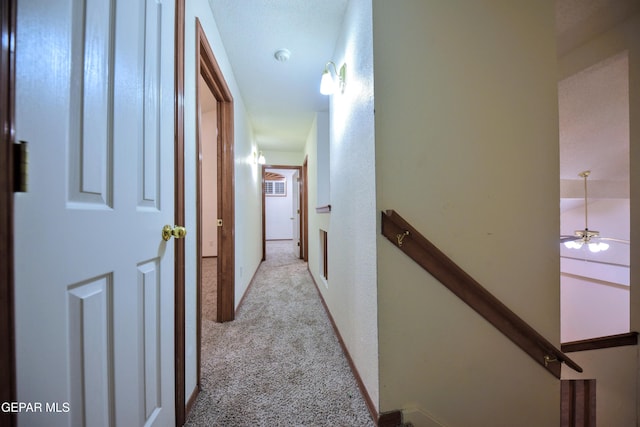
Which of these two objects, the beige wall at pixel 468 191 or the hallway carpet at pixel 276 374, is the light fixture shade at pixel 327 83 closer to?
the beige wall at pixel 468 191

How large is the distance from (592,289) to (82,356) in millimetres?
6643

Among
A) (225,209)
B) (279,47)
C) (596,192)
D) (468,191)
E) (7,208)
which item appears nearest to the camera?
(7,208)

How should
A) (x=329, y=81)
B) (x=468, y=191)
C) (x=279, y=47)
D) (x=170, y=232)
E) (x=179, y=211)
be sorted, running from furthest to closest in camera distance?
(x=279, y=47) → (x=329, y=81) → (x=468, y=191) → (x=179, y=211) → (x=170, y=232)

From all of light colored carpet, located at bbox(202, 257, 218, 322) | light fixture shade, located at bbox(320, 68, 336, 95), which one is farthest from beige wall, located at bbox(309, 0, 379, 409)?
light colored carpet, located at bbox(202, 257, 218, 322)

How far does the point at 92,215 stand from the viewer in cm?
55

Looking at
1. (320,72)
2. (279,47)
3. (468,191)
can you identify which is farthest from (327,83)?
(468,191)

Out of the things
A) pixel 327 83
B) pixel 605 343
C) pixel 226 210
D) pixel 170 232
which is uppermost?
pixel 327 83

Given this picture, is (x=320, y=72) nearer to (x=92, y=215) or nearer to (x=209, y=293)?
(x=92, y=215)

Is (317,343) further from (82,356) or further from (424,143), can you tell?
(424,143)

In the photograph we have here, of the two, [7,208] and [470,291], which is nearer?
[7,208]

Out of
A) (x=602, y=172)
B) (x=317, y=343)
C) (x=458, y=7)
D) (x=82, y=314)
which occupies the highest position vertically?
(x=458, y=7)

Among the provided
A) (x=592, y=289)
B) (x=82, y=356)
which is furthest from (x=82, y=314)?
(x=592, y=289)

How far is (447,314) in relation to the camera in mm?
1066

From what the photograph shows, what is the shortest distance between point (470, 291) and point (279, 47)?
7.01ft
